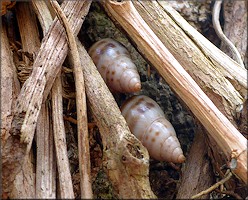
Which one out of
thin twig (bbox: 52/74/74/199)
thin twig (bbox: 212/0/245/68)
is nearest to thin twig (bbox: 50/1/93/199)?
thin twig (bbox: 52/74/74/199)

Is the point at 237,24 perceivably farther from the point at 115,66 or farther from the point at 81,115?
the point at 81,115

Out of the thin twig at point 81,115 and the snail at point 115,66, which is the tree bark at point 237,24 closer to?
the snail at point 115,66

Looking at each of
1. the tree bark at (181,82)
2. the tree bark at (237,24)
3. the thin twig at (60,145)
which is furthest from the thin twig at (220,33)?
the thin twig at (60,145)

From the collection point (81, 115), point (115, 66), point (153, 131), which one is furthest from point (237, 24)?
point (81, 115)

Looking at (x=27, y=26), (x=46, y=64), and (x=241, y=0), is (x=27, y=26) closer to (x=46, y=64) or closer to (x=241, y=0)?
(x=46, y=64)

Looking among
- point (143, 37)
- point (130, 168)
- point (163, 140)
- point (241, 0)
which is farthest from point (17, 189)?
point (241, 0)

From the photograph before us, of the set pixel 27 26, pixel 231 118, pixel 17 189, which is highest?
pixel 27 26
